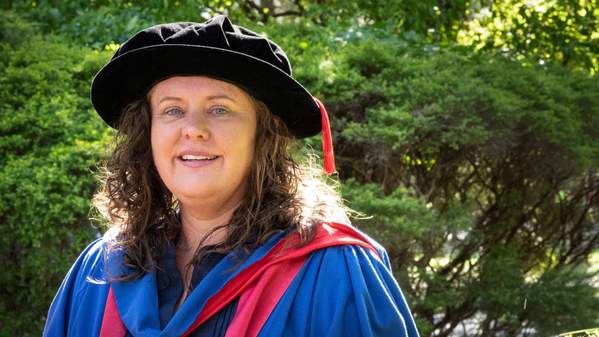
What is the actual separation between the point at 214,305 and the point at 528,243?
3935mm

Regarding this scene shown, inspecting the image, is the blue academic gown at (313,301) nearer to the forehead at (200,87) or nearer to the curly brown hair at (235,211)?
the curly brown hair at (235,211)

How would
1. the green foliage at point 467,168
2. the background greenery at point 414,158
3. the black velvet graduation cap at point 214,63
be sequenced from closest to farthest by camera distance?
the black velvet graduation cap at point 214,63 → the background greenery at point 414,158 → the green foliage at point 467,168

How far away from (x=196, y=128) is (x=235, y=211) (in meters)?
0.28

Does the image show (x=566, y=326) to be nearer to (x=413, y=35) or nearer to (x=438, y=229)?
(x=438, y=229)

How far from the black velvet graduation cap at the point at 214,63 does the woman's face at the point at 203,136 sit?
0.12ft

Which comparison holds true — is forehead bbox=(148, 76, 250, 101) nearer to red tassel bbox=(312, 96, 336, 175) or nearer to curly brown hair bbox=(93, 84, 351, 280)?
curly brown hair bbox=(93, 84, 351, 280)

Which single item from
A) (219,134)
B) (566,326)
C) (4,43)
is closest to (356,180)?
(566,326)

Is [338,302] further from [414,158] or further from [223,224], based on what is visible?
[414,158]

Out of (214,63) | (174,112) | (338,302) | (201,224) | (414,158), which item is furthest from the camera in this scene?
(414,158)

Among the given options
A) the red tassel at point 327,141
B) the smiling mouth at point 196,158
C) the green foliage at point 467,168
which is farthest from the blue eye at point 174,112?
the green foliage at point 467,168

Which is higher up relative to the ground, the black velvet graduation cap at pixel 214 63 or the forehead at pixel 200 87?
the black velvet graduation cap at pixel 214 63

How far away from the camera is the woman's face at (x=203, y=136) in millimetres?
2348

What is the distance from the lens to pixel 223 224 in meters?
2.49

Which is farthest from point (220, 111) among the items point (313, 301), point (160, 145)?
point (313, 301)
